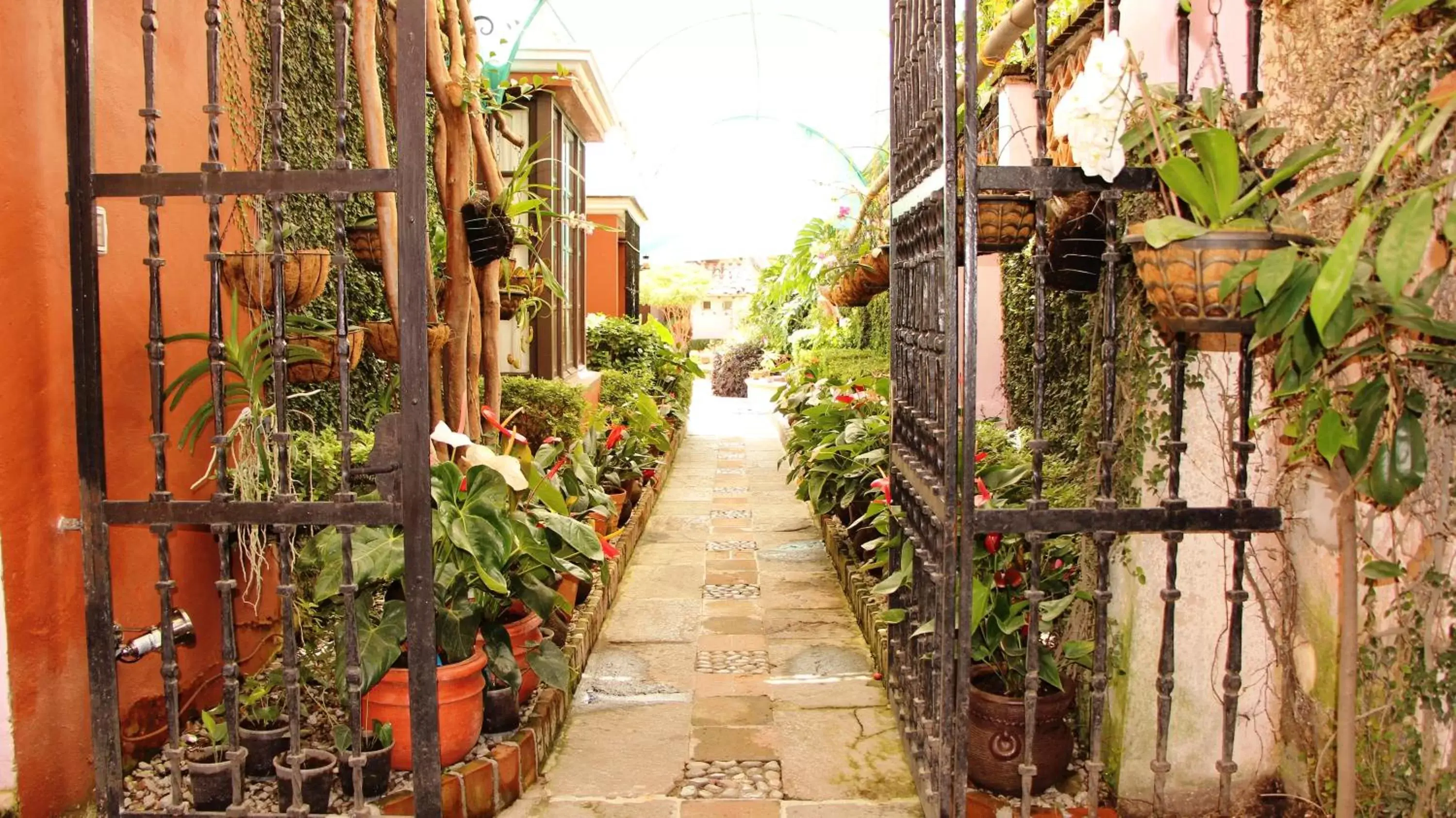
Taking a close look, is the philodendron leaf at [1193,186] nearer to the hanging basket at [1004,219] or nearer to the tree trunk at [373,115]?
the hanging basket at [1004,219]

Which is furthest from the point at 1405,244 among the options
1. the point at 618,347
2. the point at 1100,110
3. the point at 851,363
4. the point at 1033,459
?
the point at 618,347

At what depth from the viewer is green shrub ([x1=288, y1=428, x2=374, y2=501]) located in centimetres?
330

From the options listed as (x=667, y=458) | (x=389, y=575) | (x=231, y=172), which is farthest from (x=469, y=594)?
(x=667, y=458)

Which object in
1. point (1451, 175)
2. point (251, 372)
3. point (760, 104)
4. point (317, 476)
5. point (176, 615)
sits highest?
point (760, 104)

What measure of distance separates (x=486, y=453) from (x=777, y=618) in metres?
2.01

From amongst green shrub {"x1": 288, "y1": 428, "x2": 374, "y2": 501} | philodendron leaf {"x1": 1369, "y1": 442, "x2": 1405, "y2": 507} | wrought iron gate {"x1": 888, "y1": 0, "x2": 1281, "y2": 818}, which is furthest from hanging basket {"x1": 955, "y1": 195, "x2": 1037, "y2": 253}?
green shrub {"x1": 288, "y1": 428, "x2": 374, "y2": 501}

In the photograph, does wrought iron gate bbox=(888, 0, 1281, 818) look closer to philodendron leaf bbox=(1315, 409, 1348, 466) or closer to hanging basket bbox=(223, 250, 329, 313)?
philodendron leaf bbox=(1315, 409, 1348, 466)

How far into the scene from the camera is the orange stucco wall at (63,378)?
244cm

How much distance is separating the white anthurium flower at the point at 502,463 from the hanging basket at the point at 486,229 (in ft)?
3.04

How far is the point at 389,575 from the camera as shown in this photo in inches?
108

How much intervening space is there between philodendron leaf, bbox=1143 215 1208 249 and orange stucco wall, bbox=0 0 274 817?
2.41 m

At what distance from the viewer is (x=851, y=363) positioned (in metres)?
8.09

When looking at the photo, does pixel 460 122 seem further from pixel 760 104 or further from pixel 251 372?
pixel 760 104

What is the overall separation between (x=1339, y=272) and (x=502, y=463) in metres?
2.26
